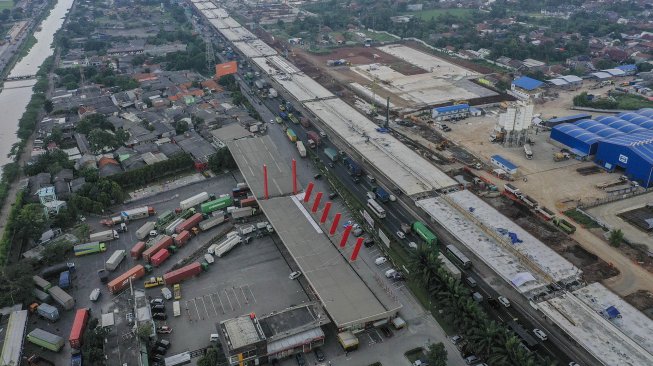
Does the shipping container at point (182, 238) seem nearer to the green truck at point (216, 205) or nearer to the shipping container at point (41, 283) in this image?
the green truck at point (216, 205)

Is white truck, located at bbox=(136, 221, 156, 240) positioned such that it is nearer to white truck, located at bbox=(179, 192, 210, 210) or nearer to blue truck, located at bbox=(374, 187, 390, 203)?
white truck, located at bbox=(179, 192, 210, 210)

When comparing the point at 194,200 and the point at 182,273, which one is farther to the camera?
the point at 194,200

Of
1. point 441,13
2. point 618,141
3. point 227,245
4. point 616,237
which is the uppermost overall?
point 618,141

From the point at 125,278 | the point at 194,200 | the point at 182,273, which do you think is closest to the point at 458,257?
the point at 182,273

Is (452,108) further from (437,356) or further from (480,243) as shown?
(437,356)

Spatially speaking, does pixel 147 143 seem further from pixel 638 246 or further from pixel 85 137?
pixel 638 246

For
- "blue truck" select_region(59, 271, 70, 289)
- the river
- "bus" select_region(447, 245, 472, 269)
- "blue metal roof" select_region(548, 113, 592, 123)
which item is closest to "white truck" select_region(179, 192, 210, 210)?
"blue truck" select_region(59, 271, 70, 289)

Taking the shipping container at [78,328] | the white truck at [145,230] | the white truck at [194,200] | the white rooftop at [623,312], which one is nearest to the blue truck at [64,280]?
the shipping container at [78,328]
